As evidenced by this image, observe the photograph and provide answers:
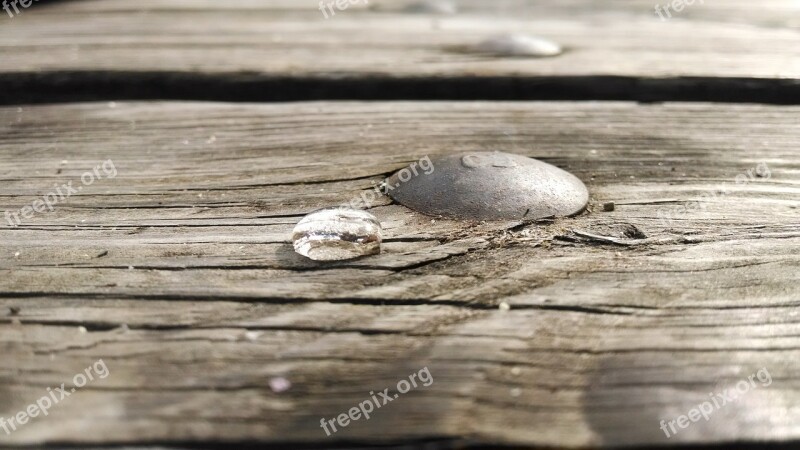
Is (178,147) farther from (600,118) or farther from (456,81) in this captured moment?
(600,118)

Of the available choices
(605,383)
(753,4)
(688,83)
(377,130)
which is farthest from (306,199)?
(753,4)
